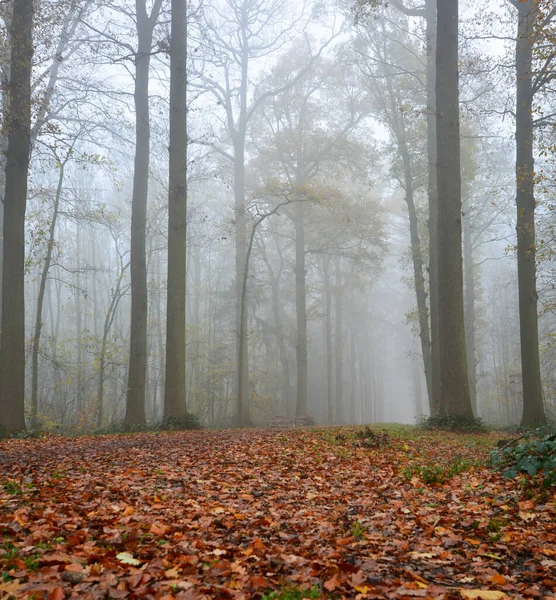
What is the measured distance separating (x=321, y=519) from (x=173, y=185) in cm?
932

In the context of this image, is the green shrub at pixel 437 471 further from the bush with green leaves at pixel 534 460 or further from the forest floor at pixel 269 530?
the bush with green leaves at pixel 534 460

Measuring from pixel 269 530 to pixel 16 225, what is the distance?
8.13m

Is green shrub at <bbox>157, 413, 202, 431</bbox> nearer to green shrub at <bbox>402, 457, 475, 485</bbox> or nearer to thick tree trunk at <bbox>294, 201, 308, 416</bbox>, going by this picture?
green shrub at <bbox>402, 457, 475, 485</bbox>

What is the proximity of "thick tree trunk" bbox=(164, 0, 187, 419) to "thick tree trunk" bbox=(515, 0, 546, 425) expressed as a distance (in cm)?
743

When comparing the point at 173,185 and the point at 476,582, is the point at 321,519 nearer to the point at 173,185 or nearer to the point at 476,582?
the point at 476,582

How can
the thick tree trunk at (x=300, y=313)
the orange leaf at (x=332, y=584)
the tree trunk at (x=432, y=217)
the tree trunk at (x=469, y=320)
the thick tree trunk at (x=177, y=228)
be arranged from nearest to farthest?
the orange leaf at (x=332, y=584)
the thick tree trunk at (x=177, y=228)
the tree trunk at (x=432, y=217)
the thick tree trunk at (x=300, y=313)
the tree trunk at (x=469, y=320)

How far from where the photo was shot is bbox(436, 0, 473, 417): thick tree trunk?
973 centimetres

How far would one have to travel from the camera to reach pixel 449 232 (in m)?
10.0

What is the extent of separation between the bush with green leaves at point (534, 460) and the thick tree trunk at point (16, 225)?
315 inches

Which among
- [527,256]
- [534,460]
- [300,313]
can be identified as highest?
[527,256]

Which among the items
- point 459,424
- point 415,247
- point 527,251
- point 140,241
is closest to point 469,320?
point 415,247

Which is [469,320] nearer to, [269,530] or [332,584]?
[269,530]

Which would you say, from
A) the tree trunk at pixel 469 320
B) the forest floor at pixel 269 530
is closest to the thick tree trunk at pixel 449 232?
the forest floor at pixel 269 530

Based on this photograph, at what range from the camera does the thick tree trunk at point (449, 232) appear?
31.9 feet
